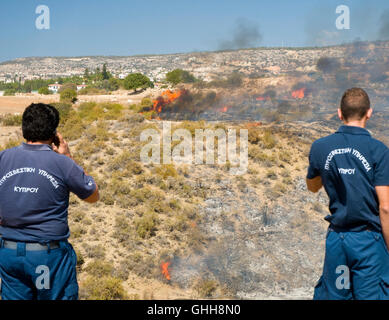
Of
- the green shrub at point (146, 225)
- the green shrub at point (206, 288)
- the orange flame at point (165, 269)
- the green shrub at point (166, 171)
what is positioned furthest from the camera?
the green shrub at point (166, 171)

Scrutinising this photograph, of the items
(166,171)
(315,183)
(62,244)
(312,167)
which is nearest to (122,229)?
(166,171)

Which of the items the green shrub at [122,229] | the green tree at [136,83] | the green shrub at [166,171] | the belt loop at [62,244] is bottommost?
the green shrub at [122,229]

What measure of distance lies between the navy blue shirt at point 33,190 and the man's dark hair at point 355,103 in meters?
2.00

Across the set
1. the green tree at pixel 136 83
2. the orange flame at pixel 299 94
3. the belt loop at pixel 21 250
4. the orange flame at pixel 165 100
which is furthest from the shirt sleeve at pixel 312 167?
the green tree at pixel 136 83

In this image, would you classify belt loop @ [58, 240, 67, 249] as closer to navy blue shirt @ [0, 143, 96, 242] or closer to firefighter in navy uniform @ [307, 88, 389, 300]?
navy blue shirt @ [0, 143, 96, 242]

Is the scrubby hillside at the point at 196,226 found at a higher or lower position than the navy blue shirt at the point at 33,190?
lower

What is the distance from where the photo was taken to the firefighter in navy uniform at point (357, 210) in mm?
2961

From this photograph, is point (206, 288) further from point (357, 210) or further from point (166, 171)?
point (166, 171)

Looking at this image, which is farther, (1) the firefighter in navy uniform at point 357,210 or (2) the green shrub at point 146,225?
(2) the green shrub at point 146,225

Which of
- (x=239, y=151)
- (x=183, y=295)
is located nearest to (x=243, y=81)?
(x=239, y=151)

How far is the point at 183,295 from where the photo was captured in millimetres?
8078

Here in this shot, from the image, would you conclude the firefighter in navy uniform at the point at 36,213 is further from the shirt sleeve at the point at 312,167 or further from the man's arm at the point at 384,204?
the man's arm at the point at 384,204

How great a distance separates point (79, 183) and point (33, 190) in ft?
1.01

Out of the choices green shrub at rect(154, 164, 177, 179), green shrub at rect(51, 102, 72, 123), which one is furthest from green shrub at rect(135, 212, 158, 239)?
green shrub at rect(51, 102, 72, 123)
